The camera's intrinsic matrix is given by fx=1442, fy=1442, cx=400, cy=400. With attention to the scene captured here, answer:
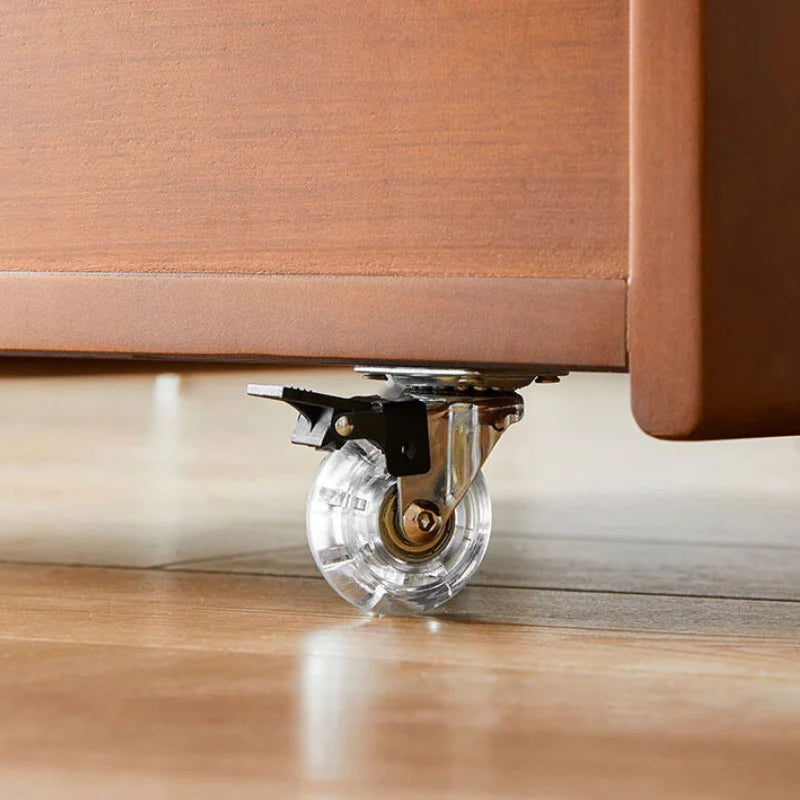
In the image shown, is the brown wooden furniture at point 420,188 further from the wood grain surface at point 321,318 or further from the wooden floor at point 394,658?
the wooden floor at point 394,658

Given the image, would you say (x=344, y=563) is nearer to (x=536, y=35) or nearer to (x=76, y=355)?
(x=76, y=355)

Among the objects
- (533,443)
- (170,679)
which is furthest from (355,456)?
(533,443)

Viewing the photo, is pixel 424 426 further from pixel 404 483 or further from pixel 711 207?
pixel 711 207

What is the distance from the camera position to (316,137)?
0.61 m

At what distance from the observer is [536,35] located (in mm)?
586

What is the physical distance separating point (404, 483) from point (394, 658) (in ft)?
0.32

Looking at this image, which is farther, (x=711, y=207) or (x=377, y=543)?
(x=377, y=543)

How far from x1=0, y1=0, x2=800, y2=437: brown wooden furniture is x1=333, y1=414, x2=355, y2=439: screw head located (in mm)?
62

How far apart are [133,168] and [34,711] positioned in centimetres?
24

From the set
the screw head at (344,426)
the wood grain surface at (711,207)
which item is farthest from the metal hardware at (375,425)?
the wood grain surface at (711,207)

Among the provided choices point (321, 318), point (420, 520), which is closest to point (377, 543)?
point (420, 520)

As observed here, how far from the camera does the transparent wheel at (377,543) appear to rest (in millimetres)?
689

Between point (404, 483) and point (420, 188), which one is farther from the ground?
point (420, 188)

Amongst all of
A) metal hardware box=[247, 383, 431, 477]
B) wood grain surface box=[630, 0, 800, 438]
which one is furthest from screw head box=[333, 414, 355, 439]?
wood grain surface box=[630, 0, 800, 438]
